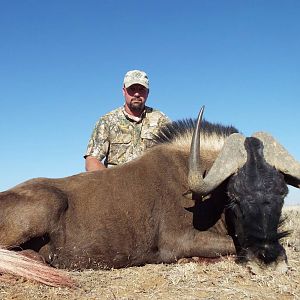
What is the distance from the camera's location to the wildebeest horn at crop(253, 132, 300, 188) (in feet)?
16.2

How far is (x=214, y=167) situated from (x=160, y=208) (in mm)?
856

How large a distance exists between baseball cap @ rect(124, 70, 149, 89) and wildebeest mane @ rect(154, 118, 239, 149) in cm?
180

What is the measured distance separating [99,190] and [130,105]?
2.82 meters

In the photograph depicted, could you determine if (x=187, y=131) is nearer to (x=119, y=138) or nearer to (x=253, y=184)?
(x=253, y=184)

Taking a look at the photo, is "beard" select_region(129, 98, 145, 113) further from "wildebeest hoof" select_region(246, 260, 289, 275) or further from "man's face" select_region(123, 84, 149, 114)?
"wildebeest hoof" select_region(246, 260, 289, 275)

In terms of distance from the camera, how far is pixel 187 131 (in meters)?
6.17

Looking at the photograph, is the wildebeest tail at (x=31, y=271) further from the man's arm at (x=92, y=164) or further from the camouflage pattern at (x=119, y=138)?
the camouflage pattern at (x=119, y=138)

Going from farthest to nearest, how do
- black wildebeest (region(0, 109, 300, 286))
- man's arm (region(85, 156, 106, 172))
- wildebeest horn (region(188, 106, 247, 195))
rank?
man's arm (region(85, 156, 106, 172))
wildebeest horn (region(188, 106, 247, 195))
black wildebeest (region(0, 109, 300, 286))

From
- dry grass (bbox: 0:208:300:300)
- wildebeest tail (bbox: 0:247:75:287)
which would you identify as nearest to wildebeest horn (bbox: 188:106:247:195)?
dry grass (bbox: 0:208:300:300)

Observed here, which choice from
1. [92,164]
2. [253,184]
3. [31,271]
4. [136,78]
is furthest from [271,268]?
[136,78]

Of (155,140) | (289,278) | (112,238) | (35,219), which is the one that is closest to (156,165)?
(155,140)

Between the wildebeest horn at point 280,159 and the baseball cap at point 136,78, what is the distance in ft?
10.3

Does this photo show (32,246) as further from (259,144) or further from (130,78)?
(130,78)

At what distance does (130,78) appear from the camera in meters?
7.91
